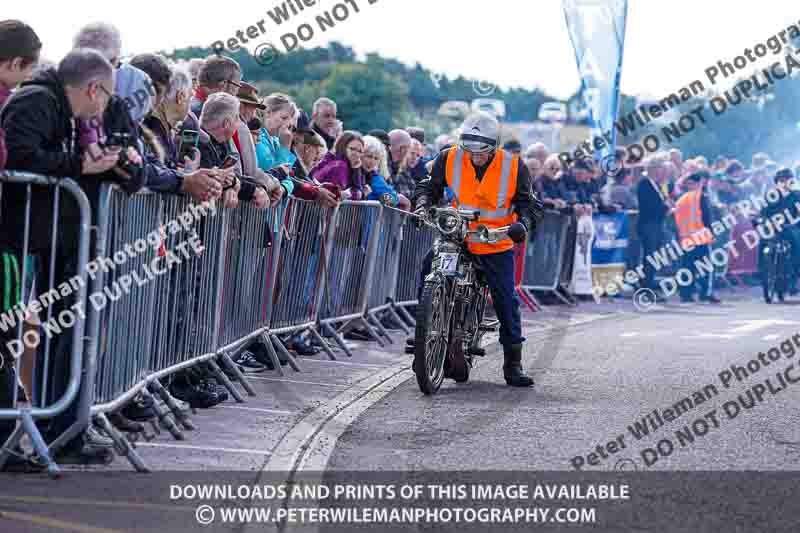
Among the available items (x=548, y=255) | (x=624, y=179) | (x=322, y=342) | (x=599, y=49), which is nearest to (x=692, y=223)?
(x=624, y=179)

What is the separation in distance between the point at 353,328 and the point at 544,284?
672 centimetres

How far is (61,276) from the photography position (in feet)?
22.5

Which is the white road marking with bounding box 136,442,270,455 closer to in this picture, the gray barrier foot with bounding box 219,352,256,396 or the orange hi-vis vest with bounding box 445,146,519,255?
the gray barrier foot with bounding box 219,352,256,396

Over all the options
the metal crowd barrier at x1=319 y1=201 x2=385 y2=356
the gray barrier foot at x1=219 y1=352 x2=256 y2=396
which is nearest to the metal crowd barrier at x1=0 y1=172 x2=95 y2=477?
the gray barrier foot at x1=219 y1=352 x2=256 y2=396

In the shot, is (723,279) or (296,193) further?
(723,279)

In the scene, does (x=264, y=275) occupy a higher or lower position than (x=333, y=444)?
higher

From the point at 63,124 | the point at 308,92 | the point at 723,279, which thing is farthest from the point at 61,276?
the point at 308,92

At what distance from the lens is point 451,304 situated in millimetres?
10672

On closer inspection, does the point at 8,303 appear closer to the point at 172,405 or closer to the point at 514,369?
the point at 172,405

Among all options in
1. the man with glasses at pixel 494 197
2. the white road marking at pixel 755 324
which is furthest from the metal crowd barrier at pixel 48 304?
the white road marking at pixel 755 324

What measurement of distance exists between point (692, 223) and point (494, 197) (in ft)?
44.4

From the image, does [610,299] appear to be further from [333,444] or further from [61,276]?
[61,276]

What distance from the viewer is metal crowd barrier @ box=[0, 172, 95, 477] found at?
22.0 ft

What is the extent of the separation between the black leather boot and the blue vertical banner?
34.9ft
